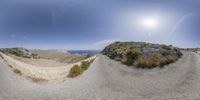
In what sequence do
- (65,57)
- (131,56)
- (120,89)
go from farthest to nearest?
(65,57)
(131,56)
(120,89)

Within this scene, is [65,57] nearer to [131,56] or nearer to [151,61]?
[131,56]

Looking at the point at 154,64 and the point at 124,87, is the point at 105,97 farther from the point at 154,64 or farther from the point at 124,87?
the point at 154,64

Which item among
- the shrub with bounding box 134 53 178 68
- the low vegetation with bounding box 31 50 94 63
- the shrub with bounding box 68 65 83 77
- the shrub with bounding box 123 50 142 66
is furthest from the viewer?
the low vegetation with bounding box 31 50 94 63

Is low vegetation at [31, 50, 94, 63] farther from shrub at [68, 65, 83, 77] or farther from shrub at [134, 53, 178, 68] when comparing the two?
shrub at [68, 65, 83, 77]

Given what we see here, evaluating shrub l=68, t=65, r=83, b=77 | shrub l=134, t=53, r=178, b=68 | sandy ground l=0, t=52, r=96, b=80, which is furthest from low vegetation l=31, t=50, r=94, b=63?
shrub l=68, t=65, r=83, b=77

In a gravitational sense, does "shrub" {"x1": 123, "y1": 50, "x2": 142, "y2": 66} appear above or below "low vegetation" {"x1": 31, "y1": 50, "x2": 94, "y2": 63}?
above

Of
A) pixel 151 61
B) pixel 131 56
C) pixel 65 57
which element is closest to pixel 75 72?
pixel 151 61

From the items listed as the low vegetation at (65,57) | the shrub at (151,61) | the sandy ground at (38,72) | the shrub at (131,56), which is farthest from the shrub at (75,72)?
the low vegetation at (65,57)

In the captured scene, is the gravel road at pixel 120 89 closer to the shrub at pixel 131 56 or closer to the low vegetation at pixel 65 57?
the shrub at pixel 131 56

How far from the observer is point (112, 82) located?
23.4 metres

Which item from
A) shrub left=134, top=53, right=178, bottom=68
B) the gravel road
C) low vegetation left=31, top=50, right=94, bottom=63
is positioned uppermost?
shrub left=134, top=53, right=178, bottom=68

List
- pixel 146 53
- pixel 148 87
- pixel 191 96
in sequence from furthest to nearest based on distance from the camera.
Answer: pixel 146 53 < pixel 148 87 < pixel 191 96

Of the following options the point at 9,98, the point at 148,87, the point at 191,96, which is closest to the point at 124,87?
the point at 148,87

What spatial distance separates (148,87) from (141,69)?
1029 centimetres
